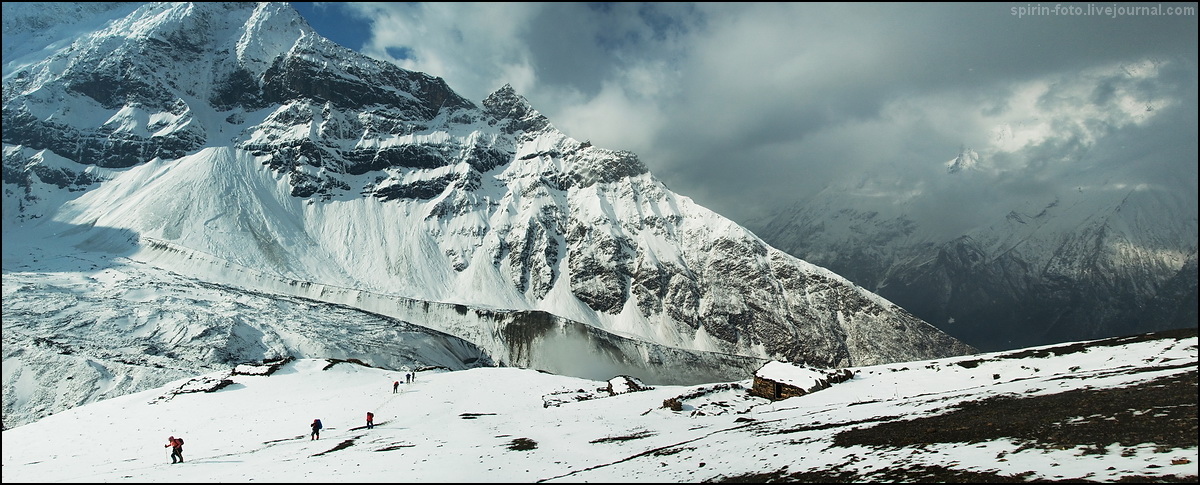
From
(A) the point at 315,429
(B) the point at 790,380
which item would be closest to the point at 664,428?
(B) the point at 790,380

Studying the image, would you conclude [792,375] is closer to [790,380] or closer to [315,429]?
[790,380]

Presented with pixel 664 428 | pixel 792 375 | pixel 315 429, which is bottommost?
pixel 664 428

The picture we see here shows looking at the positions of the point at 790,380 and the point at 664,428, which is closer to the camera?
the point at 664,428

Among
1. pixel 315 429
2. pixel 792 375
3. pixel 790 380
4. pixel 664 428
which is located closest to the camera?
pixel 315 429

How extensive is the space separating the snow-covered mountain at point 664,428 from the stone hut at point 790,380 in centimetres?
151

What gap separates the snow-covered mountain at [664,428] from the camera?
20797mm

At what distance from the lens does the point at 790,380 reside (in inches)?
2083

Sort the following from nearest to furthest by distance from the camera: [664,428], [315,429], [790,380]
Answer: [315,429] → [664,428] → [790,380]

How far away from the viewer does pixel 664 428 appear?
37875mm

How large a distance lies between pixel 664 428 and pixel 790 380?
64.8 feet

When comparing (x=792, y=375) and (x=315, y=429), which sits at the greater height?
(x=792, y=375)

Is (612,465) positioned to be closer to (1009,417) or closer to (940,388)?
(1009,417)

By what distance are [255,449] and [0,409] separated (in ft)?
269

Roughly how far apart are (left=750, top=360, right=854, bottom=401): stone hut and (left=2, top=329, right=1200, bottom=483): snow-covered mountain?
59.6 inches
